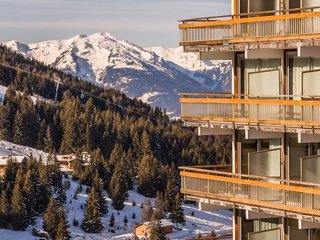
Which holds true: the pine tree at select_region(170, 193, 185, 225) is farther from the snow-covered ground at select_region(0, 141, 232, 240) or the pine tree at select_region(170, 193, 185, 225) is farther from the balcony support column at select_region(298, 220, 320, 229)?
the balcony support column at select_region(298, 220, 320, 229)

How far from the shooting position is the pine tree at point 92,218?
16712 centimetres

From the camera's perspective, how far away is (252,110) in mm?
31688

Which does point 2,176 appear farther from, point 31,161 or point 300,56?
point 300,56

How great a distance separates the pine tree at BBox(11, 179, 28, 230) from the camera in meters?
160

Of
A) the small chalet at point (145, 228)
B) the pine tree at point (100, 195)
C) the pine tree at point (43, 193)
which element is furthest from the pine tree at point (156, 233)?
the pine tree at point (100, 195)

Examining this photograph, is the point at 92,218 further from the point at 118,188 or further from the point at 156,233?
the point at 156,233

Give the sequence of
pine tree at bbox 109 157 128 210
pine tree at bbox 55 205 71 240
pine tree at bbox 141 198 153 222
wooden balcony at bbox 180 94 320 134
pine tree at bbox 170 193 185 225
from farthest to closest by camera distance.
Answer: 1. pine tree at bbox 109 157 128 210
2. pine tree at bbox 170 193 185 225
3. pine tree at bbox 141 198 153 222
4. pine tree at bbox 55 205 71 240
5. wooden balcony at bbox 180 94 320 134

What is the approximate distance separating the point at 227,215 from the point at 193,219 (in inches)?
475

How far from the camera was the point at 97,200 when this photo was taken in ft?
568

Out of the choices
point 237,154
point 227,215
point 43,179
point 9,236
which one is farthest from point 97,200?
point 237,154

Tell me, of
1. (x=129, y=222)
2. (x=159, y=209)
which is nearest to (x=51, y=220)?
(x=159, y=209)

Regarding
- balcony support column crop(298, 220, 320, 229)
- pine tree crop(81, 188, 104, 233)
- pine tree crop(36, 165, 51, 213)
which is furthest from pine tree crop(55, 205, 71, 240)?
balcony support column crop(298, 220, 320, 229)

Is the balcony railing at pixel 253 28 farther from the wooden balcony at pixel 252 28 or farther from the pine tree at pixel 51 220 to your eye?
the pine tree at pixel 51 220

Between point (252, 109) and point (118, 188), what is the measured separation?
518ft
